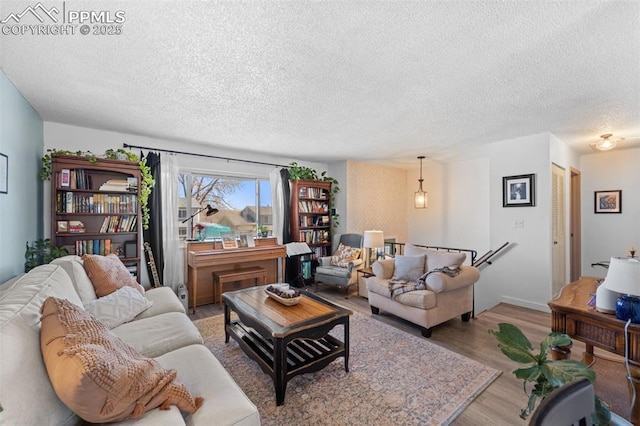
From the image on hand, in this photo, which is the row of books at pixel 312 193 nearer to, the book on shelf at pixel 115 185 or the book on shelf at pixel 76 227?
the book on shelf at pixel 115 185

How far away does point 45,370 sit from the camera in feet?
3.01

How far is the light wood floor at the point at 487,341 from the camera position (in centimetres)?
171

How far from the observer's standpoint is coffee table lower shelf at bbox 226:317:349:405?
5.91 ft

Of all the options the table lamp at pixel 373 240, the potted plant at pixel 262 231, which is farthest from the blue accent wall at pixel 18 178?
the table lamp at pixel 373 240

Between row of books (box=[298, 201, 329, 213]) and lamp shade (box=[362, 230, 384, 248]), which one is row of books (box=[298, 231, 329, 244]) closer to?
row of books (box=[298, 201, 329, 213])

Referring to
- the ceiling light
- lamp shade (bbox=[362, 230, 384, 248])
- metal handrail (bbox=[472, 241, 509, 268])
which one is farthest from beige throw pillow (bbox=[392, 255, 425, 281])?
the ceiling light

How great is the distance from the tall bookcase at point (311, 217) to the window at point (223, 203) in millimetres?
474

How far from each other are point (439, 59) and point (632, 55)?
130 centimetres

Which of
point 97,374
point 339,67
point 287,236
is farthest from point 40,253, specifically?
point 339,67

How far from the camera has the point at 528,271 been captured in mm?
3688

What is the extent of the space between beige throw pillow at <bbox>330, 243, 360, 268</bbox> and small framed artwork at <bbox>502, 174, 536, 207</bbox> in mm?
2372

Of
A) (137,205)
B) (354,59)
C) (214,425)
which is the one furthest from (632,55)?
(137,205)

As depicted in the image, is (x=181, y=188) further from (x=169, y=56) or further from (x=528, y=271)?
(x=528, y=271)

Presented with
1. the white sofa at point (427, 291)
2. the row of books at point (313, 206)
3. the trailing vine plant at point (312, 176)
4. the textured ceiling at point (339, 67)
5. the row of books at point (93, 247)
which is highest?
the textured ceiling at point (339, 67)
